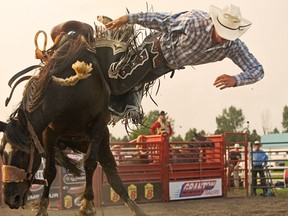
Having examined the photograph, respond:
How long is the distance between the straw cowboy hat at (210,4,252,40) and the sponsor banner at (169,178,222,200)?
22.1 ft

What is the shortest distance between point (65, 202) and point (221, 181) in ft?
13.2

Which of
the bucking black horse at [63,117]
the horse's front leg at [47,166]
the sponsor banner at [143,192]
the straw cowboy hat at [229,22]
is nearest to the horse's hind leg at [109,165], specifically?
the bucking black horse at [63,117]

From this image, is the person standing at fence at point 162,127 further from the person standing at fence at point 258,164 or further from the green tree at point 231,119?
the green tree at point 231,119

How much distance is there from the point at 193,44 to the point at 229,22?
41cm

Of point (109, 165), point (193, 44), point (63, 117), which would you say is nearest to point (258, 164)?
point (109, 165)

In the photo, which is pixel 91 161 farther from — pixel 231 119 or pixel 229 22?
pixel 231 119

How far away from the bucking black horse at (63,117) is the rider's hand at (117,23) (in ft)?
0.98

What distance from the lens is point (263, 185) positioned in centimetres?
1255

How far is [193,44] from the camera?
4.90m

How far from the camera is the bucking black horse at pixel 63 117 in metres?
4.50

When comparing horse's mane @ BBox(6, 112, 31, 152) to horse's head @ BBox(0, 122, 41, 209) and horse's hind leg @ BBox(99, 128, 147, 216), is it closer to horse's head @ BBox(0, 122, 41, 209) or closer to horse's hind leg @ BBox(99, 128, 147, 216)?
horse's head @ BBox(0, 122, 41, 209)

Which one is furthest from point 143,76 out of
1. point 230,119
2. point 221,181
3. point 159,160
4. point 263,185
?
point 230,119

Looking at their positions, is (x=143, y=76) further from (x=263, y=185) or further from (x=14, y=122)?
(x=263, y=185)

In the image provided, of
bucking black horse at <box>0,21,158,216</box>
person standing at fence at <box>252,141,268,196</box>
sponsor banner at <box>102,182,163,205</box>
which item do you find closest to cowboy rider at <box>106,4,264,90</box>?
bucking black horse at <box>0,21,158,216</box>
